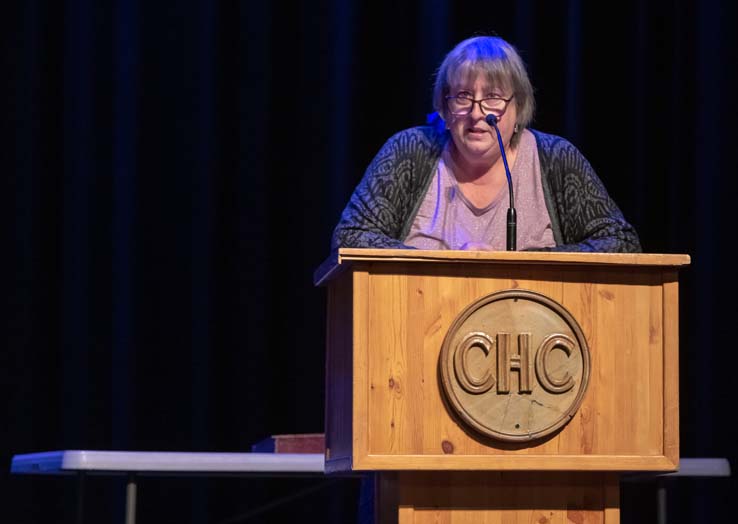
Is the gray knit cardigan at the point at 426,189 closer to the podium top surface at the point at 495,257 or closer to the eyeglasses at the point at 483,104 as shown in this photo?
the eyeglasses at the point at 483,104

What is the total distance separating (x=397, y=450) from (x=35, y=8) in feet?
7.95

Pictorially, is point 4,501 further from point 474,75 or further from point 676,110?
point 676,110

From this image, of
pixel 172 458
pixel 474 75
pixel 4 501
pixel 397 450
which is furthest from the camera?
pixel 4 501

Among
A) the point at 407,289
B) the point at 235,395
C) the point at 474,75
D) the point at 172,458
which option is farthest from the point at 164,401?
the point at 407,289

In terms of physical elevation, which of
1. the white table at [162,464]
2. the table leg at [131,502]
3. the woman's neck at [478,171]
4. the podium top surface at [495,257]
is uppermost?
the woman's neck at [478,171]

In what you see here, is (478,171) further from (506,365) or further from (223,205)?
(223,205)

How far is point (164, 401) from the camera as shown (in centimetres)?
375

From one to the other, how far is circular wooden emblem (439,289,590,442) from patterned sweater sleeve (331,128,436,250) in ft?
1.48

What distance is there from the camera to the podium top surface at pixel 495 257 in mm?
1890

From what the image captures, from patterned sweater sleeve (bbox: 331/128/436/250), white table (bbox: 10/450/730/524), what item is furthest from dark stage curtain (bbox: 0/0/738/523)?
patterned sweater sleeve (bbox: 331/128/436/250)

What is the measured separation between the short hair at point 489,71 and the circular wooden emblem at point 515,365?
2.05ft

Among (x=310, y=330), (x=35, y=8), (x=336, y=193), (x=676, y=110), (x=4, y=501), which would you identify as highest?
(x=35, y=8)

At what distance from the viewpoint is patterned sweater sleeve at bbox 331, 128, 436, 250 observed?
7.75 feet

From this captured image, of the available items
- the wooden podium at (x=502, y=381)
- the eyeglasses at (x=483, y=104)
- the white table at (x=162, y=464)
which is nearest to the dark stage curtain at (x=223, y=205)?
the white table at (x=162, y=464)
